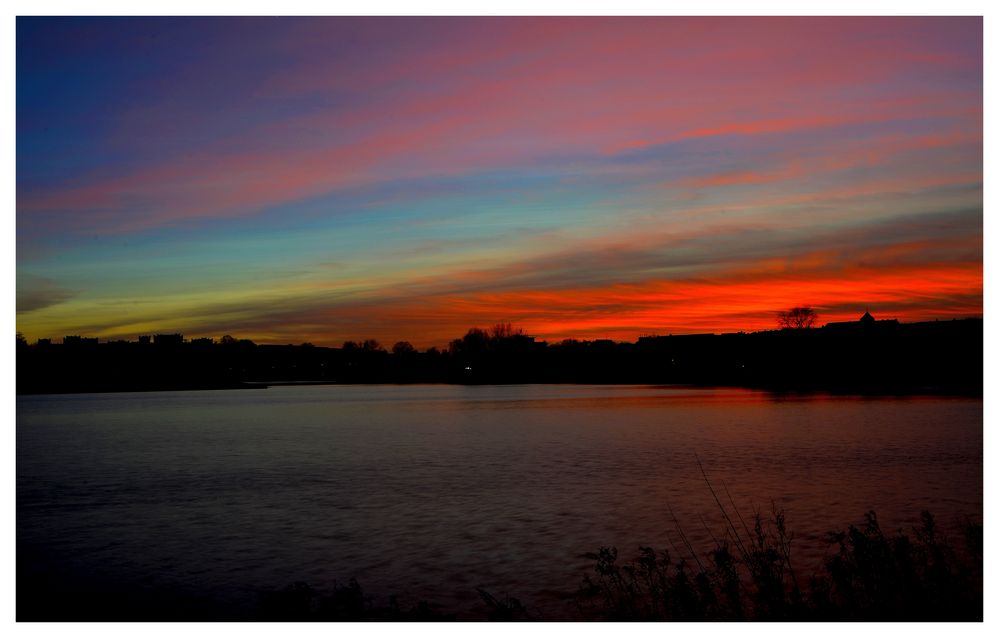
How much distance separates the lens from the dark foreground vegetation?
1301 centimetres

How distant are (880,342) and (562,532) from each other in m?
151

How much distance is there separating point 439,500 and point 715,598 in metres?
17.7

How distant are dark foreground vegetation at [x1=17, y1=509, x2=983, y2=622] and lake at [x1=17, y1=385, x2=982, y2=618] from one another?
0.58 meters

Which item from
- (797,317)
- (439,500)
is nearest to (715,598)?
(439,500)

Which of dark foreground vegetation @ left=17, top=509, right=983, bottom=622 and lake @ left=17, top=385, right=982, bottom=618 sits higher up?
dark foreground vegetation @ left=17, top=509, right=983, bottom=622

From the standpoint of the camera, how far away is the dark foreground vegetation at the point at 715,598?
13008 millimetres

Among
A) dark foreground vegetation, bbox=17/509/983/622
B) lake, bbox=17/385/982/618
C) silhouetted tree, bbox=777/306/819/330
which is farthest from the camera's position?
silhouetted tree, bbox=777/306/819/330

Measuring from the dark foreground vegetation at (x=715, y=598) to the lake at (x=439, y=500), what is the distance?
22.9 inches

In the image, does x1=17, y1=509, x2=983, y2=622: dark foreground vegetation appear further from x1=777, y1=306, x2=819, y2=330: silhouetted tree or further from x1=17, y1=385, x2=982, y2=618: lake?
x1=777, y1=306, x2=819, y2=330: silhouetted tree

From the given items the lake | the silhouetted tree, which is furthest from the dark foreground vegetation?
the silhouetted tree

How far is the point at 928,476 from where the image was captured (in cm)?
3400

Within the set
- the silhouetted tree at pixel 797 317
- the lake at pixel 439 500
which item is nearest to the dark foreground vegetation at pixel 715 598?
the lake at pixel 439 500

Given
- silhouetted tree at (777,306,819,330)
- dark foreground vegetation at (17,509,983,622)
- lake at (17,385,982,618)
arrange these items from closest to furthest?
dark foreground vegetation at (17,509,983,622), lake at (17,385,982,618), silhouetted tree at (777,306,819,330)
